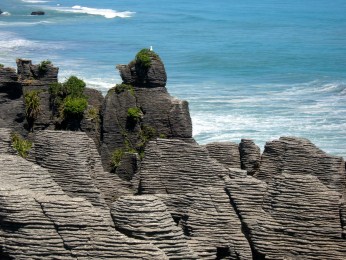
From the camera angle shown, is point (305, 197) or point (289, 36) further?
point (289, 36)

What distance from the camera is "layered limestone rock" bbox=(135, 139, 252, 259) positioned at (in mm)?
11484

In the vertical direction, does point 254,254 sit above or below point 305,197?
below

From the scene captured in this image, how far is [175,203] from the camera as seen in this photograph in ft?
40.0

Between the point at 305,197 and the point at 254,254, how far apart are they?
3.61 feet

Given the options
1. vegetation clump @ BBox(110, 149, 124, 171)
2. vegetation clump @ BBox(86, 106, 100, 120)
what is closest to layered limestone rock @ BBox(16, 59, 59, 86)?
vegetation clump @ BBox(86, 106, 100, 120)

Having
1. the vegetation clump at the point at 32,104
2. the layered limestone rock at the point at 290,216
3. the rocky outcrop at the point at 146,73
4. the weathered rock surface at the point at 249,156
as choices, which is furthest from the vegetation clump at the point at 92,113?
the layered limestone rock at the point at 290,216

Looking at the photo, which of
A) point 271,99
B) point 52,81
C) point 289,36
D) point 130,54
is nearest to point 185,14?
point 289,36

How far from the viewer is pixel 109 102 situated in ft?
65.2

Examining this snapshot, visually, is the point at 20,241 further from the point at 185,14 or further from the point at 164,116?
the point at 185,14

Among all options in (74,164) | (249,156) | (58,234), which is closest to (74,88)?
(249,156)

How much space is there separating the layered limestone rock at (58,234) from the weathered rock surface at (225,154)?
4.42 meters

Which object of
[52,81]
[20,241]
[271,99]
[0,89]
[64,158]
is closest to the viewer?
[20,241]

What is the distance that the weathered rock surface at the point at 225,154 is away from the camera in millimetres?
14508

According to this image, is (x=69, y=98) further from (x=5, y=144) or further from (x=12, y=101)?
(x=5, y=144)
